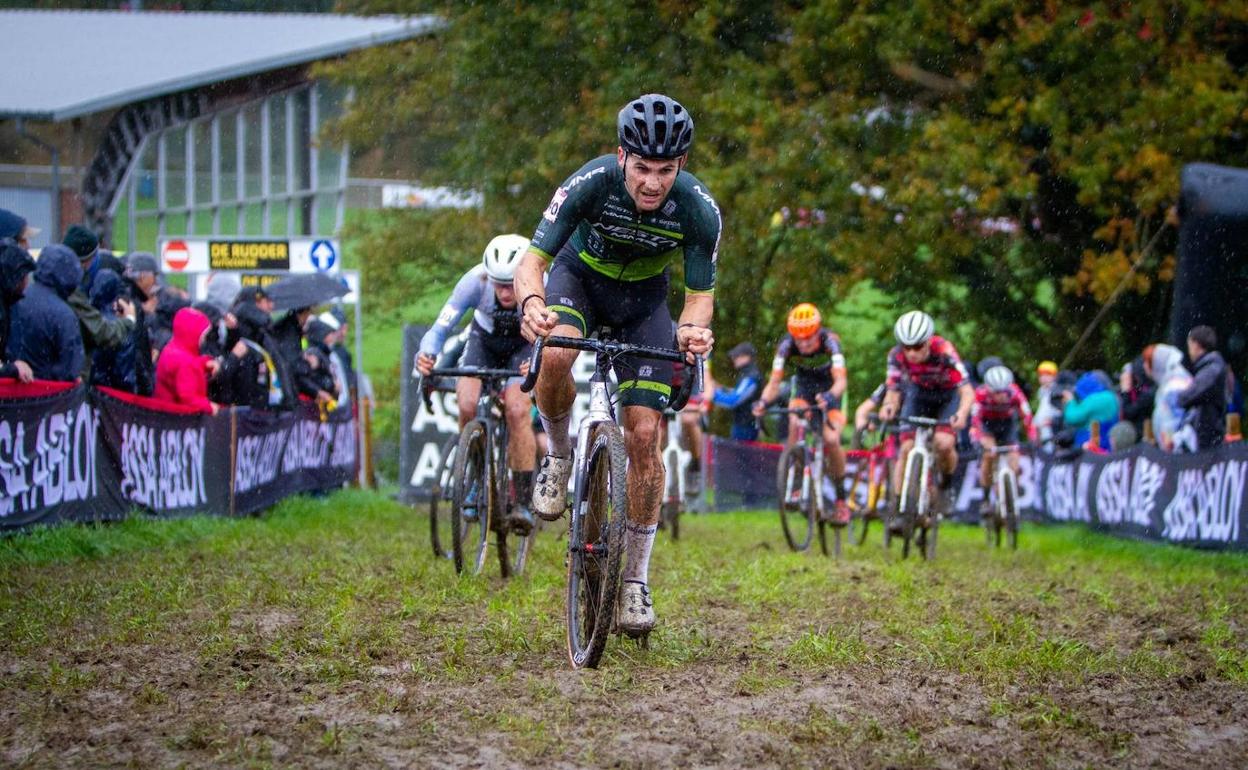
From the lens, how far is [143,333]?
1241 cm

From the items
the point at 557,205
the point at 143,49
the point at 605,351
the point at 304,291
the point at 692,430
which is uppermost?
the point at 143,49

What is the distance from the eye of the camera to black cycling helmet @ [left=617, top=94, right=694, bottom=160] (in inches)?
238

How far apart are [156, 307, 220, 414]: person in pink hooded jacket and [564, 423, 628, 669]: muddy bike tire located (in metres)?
7.57

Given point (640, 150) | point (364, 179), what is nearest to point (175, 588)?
point (640, 150)

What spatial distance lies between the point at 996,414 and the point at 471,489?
29.5 feet

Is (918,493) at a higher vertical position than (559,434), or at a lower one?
lower

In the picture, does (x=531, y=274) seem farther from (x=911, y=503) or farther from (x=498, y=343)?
(x=911, y=503)

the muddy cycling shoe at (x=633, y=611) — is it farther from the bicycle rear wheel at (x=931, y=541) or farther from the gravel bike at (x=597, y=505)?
the bicycle rear wheel at (x=931, y=541)

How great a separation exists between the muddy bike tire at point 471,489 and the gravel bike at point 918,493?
174 inches

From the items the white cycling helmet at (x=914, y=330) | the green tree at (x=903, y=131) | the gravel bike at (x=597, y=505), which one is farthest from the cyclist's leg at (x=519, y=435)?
the green tree at (x=903, y=131)

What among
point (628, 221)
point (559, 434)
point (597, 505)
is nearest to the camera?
point (597, 505)

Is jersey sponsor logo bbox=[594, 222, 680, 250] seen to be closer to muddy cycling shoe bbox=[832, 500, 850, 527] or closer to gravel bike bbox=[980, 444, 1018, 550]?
muddy cycling shoe bbox=[832, 500, 850, 527]

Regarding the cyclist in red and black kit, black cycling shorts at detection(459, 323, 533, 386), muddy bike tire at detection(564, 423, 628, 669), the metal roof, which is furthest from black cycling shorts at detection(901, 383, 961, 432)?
the metal roof

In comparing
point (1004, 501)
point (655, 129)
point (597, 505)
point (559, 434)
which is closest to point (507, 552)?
point (559, 434)
